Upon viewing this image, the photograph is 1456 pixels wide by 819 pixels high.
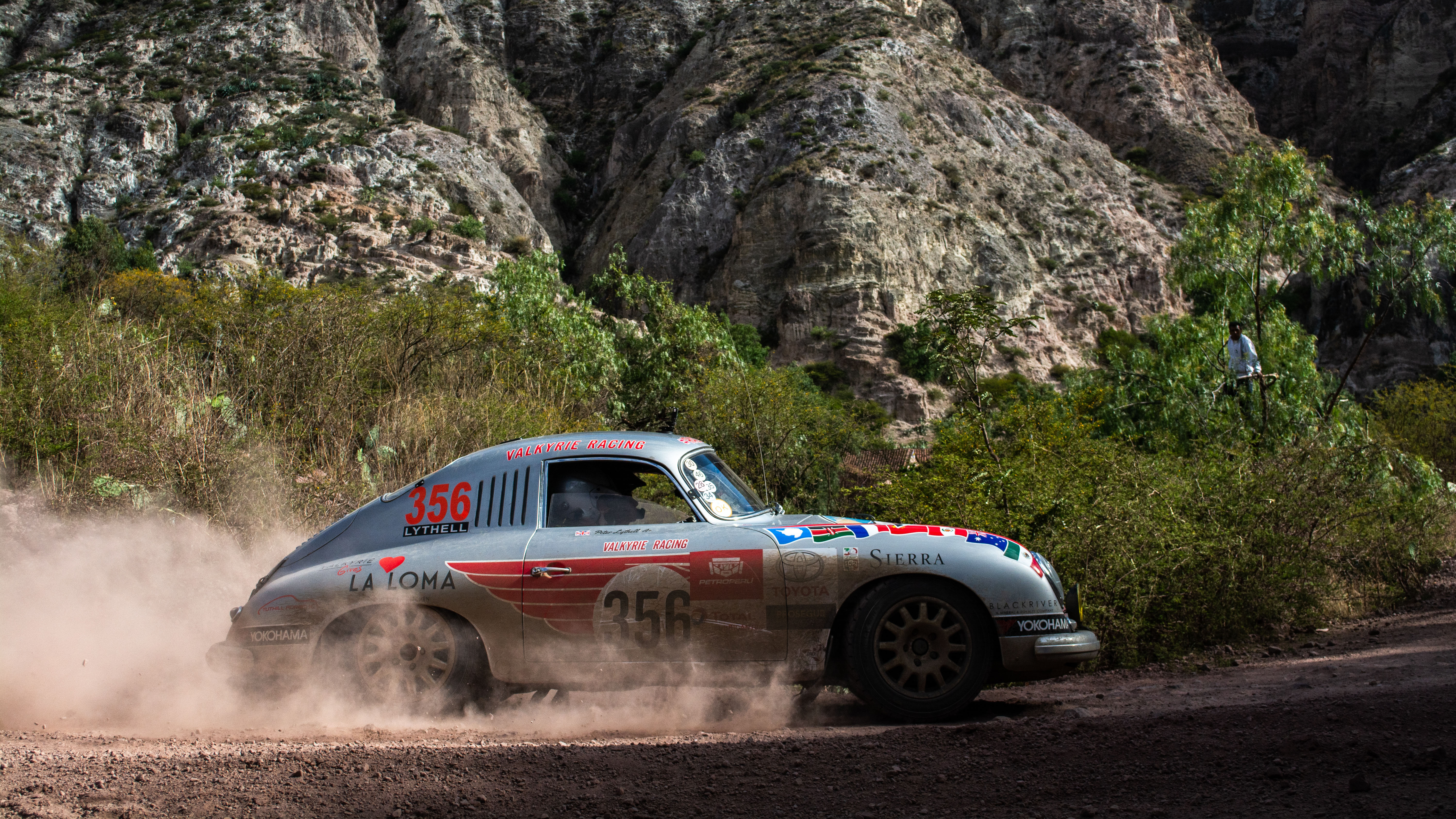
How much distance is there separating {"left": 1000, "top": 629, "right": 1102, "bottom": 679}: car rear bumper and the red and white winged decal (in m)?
1.72

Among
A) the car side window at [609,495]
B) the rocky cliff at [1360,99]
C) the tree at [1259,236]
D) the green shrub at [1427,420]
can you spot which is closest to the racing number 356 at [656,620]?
the car side window at [609,495]

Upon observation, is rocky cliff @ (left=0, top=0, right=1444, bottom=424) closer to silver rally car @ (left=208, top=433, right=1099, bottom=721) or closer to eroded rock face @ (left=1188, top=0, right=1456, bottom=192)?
eroded rock face @ (left=1188, top=0, right=1456, bottom=192)

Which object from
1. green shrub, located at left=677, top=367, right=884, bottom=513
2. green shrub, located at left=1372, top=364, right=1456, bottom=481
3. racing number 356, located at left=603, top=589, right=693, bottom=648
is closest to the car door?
racing number 356, located at left=603, top=589, right=693, bottom=648

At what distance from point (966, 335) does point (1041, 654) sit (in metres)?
5.35

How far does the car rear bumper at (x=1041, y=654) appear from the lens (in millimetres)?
4453

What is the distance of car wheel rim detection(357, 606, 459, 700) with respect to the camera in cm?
485

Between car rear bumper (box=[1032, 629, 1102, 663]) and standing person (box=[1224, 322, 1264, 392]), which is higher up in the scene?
standing person (box=[1224, 322, 1264, 392])

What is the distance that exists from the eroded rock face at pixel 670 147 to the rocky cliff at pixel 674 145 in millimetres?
197

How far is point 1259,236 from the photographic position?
14422 millimetres

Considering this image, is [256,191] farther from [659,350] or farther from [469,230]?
[659,350]

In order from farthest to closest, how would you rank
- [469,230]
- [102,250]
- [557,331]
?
[469,230], [102,250], [557,331]

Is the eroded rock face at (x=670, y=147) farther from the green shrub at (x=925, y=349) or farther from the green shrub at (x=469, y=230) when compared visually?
the green shrub at (x=925, y=349)

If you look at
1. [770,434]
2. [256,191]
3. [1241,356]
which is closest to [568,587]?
[770,434]

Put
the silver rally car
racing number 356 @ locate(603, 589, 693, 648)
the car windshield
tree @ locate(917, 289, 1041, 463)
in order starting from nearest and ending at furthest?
the silver rally car < racing number 356 @ locate(603, 589, 693, 648) < the car windshield < tree @ locate(917, 289, 1041, 463)
